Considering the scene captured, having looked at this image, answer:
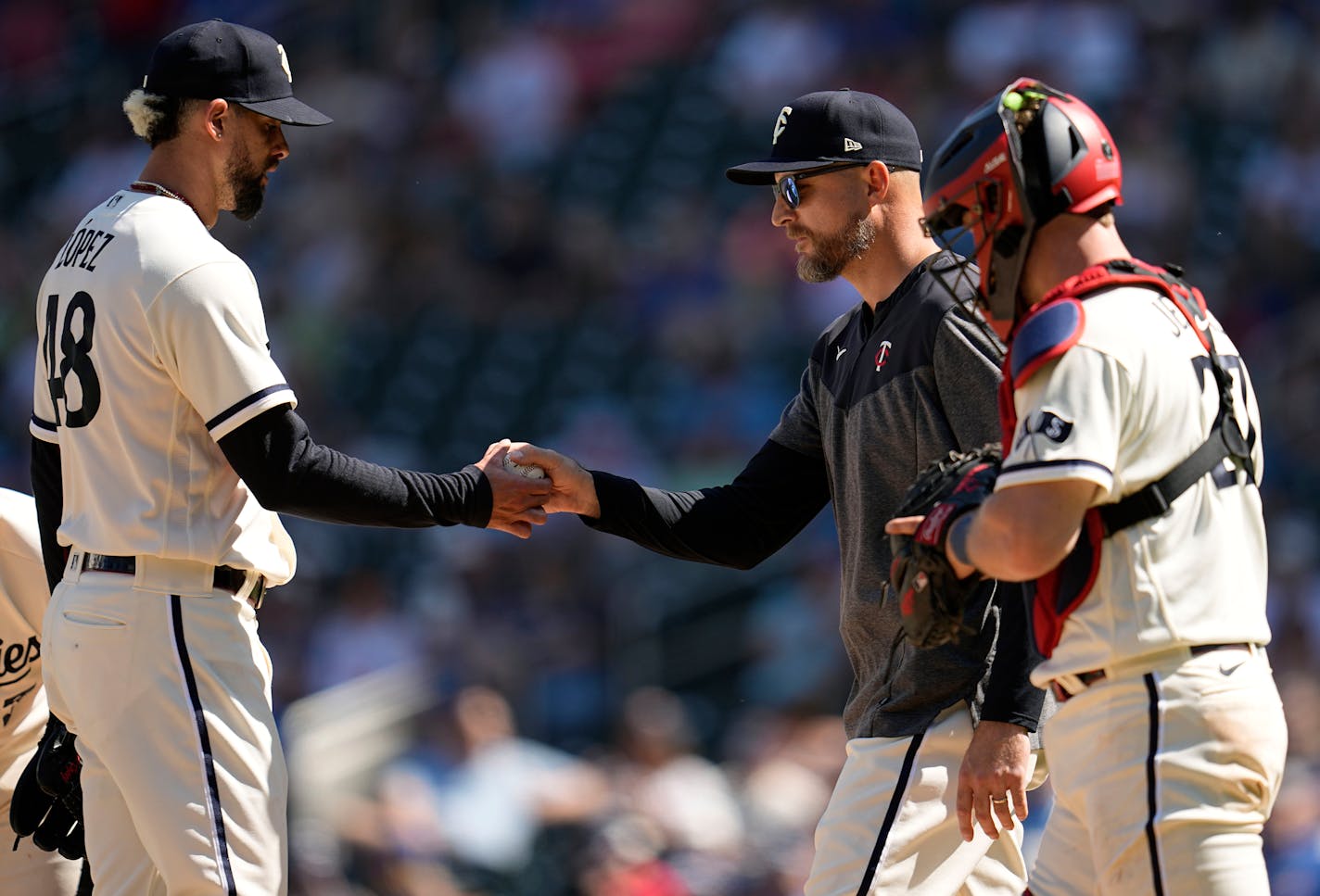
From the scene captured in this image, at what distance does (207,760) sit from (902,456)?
6.08ft

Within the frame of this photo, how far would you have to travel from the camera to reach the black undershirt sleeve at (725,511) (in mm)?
5113

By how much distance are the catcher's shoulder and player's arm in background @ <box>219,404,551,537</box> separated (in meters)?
1.60

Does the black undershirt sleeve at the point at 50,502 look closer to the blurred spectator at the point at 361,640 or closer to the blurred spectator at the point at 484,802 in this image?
the blurred spectator at the point at 484,802

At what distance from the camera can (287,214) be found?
46.9ft

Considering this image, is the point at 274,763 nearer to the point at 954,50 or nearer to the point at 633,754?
the point at 633,754

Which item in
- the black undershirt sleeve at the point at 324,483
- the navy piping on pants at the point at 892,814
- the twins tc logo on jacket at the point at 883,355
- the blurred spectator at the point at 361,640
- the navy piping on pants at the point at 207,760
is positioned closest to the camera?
the navy piping on pants at the point at 207,760

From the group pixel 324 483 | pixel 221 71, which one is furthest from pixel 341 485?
pixel 221 71

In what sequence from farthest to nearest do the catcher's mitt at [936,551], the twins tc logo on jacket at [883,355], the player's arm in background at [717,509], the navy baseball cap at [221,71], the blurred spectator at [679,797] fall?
the blurred spectator at [679,797] → the player's arm in background at [717,509] → the twins tc logo on jacket at [883,355] → the navy baseball cap at [221,71] → the catcher's mitt at [936,551]

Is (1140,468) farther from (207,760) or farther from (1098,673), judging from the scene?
(207,760)

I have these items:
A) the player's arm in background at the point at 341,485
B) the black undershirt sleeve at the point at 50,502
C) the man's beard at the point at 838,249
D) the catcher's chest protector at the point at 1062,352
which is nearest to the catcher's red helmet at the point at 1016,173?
the catcher's chest protector at the point at 1062,352

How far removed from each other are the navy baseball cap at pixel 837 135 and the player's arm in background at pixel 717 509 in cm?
84

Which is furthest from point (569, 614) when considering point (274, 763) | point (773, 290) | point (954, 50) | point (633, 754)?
point (274, 763)

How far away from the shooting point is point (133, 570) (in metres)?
4.16

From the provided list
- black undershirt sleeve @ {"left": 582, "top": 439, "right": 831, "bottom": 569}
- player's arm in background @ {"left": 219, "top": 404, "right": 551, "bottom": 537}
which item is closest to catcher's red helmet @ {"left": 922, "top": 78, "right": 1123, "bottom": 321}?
black undershirt sleeve @ {"left": 582, "top": 439, "right": 831, "bottom": 569}
